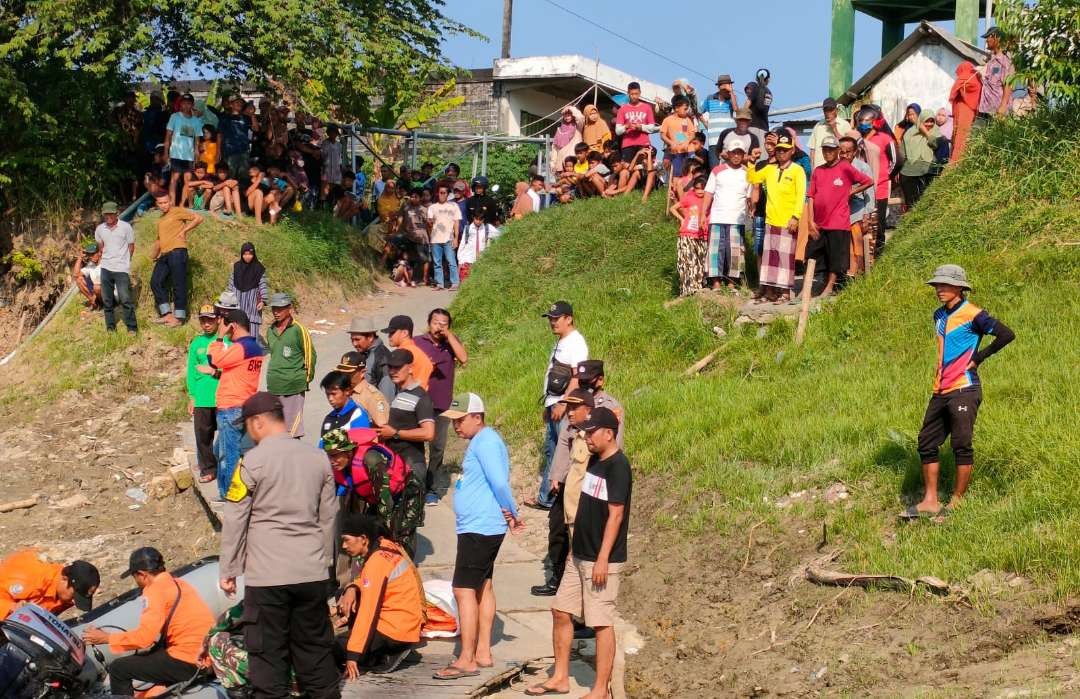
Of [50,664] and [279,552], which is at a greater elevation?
[279,552]

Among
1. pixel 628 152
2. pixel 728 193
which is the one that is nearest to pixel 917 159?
pixel 728 193

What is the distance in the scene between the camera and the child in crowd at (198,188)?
18.6 m

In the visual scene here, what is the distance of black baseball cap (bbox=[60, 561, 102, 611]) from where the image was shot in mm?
9055

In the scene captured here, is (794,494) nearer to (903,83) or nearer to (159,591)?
(159,591)

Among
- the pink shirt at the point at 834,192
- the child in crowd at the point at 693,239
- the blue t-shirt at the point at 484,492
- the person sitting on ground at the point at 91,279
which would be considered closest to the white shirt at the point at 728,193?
the child in crowd at the point at 693,239

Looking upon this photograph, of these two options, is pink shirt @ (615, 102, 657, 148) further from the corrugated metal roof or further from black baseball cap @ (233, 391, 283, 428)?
black baseball cap @ (233, 391, 283, 428)

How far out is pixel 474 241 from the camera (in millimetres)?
20938

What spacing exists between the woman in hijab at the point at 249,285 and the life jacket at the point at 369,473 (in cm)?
775

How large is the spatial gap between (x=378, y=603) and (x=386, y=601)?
0.40 ft

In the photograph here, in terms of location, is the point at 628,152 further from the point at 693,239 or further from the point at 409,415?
the point at 409,415

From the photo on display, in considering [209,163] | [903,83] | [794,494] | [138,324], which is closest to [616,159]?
[903,83]

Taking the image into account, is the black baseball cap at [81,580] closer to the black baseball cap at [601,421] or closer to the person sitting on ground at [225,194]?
the black baseball cap at [601,421]

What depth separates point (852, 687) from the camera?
6.93 m

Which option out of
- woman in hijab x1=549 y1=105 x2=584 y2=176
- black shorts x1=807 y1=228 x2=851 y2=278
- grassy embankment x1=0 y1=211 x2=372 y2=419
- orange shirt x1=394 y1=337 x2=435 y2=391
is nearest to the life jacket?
orange shirt x1=394 y1=337 x2=435 y2=391
